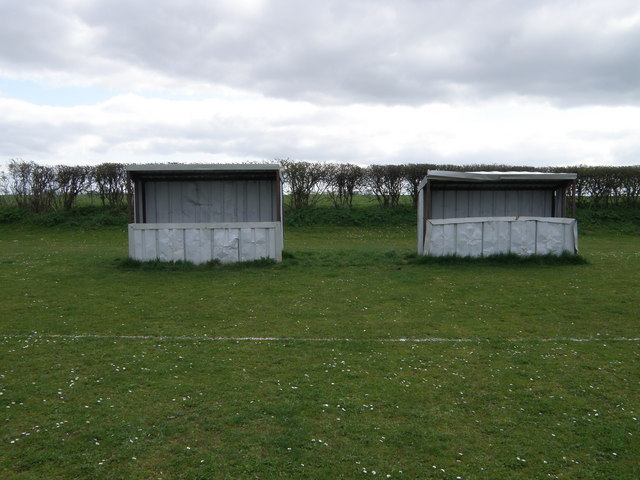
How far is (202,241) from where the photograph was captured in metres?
14.9

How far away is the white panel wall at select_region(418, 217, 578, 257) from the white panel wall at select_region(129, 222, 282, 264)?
498cm

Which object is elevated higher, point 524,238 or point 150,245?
point 524,238

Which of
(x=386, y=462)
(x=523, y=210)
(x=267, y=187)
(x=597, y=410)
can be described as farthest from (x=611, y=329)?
(x=267, y=187)

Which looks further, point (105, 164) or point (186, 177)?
point (105, 164)

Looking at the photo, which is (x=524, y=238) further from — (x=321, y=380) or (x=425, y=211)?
(x=321, y=380)

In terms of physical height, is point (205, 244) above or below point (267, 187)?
below

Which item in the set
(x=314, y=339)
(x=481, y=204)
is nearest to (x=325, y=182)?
(x=481, y=204)

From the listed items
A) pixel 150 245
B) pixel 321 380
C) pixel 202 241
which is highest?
pixel 202 241

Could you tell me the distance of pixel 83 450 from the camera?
4359 millimetres

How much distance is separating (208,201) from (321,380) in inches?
479

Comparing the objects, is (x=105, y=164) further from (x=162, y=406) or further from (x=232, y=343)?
(x=162, y=406)

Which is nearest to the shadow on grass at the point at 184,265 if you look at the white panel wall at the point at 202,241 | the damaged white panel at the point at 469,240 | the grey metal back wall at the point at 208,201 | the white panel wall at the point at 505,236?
the white panel wall at the point at 202,241

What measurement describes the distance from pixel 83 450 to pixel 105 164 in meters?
25.1

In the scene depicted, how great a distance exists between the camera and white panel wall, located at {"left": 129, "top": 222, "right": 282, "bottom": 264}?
14.9 m
